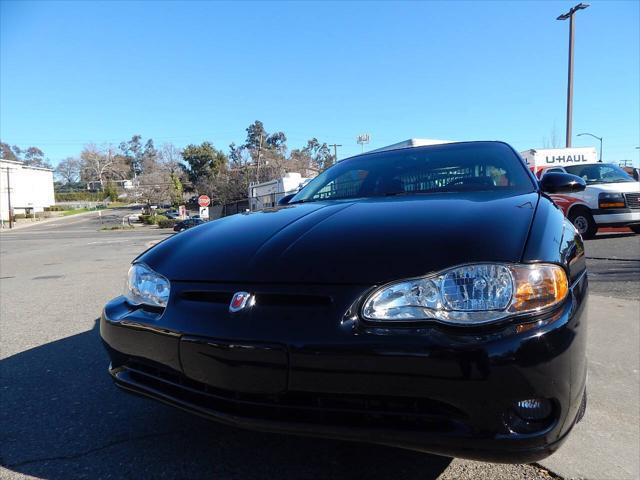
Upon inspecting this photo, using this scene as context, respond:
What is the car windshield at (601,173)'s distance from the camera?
10492 mm

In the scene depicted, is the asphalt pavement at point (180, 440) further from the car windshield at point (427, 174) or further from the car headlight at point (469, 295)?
the car windshield at point (427, 174)

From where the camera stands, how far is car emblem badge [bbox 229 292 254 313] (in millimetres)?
1627

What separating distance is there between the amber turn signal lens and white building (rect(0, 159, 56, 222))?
232 ft

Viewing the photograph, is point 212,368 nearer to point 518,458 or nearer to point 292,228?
point 292,228

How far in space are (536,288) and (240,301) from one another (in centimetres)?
98

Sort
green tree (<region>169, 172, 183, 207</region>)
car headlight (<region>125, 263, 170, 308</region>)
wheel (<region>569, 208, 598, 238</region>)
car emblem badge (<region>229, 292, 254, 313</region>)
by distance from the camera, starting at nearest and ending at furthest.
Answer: car emblem badge (<region>229, 292, 254, 313</region>) < car headlight (<region>125, 263, 170, 308</region>) < wheel (<region>569, 208, 598, 238</region>) < green tree (<region>169, 172, 183, 207</region>)

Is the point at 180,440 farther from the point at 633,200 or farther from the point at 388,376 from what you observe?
the point at 633,200

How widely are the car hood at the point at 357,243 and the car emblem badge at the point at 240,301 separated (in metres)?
0.06

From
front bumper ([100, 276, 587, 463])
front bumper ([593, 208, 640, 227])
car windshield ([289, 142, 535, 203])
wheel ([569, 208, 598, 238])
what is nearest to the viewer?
front bumper ([100, 276, 587, 463])

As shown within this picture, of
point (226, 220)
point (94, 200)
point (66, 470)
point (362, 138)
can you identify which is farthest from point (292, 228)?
point (94, 200)

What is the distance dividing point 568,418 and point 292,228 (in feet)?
4.01

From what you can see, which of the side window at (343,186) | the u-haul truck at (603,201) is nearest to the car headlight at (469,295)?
the side window at (343,186)

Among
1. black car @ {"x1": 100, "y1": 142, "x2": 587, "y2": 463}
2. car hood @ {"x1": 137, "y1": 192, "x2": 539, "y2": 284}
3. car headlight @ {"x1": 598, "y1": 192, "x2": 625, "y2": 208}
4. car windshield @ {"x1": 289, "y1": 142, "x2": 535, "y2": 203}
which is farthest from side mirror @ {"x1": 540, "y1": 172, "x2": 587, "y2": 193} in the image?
car headlight @ {"x1": 598, "y1": 192, "x2": 625, "y2": 208}

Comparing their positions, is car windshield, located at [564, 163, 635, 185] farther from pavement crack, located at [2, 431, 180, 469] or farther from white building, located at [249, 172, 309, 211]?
white building, located at [249, 172, 309, 211]
